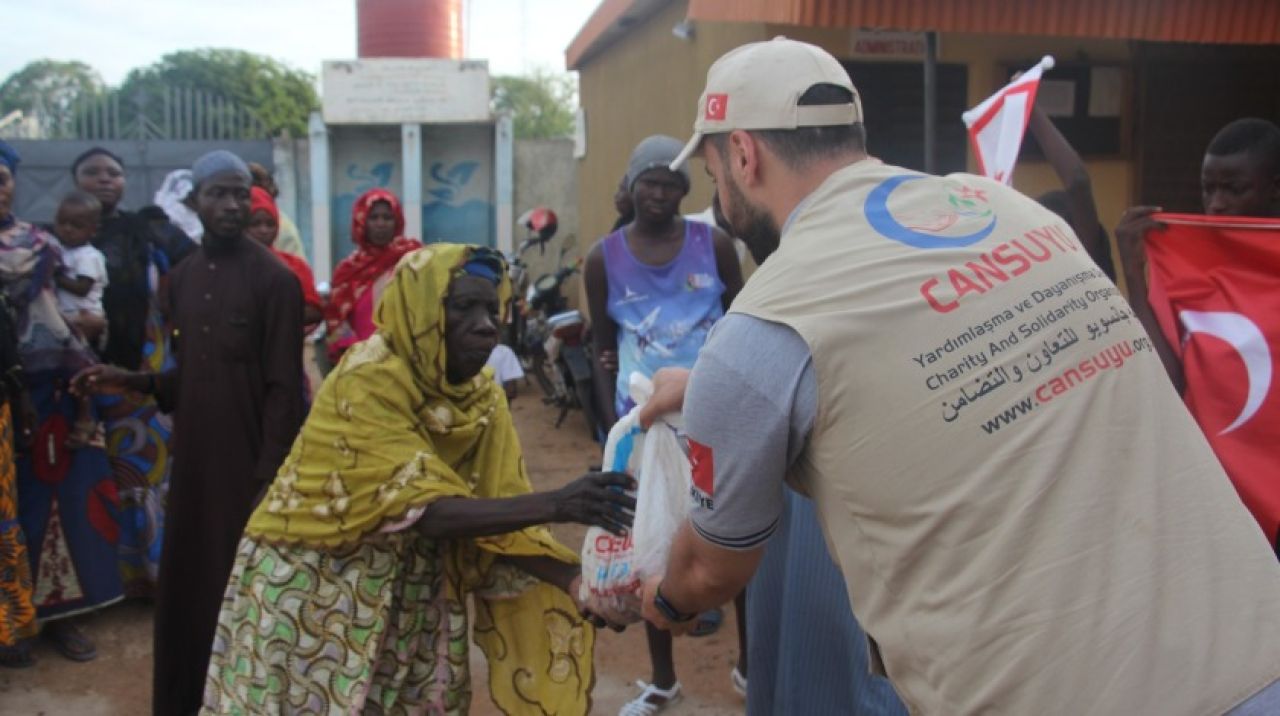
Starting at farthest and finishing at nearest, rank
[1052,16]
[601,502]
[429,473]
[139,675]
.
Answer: [1052,16] → [139,675] → [429,473] → [601,502]

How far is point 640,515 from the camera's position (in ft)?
8.55

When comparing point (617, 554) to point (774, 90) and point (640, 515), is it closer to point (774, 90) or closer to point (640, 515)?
point (640, 515)

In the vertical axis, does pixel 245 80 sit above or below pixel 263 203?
above

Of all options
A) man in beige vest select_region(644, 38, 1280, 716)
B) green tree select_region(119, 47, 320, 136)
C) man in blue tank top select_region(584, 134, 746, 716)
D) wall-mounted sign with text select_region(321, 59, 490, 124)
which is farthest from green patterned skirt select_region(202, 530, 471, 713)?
green tree select_region(119, 47, 320, 136)

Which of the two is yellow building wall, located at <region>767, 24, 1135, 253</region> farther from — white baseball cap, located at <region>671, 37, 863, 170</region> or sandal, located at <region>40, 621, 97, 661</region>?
white baseball cap, located at <region>671, 37, 863, 170</region>

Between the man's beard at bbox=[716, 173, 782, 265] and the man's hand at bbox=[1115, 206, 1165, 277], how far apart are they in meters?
1.76

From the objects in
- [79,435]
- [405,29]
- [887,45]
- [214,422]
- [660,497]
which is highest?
[405,29]

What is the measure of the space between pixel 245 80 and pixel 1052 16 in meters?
36.6

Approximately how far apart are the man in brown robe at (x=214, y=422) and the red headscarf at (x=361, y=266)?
208cm

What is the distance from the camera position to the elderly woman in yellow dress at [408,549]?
9.78 feet

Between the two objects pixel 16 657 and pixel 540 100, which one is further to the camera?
pixel 540 100

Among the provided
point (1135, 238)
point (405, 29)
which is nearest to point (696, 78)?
point (1135, 238)

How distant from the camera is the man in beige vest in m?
1.62

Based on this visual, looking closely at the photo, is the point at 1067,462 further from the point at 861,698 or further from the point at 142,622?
the point at 142,622
